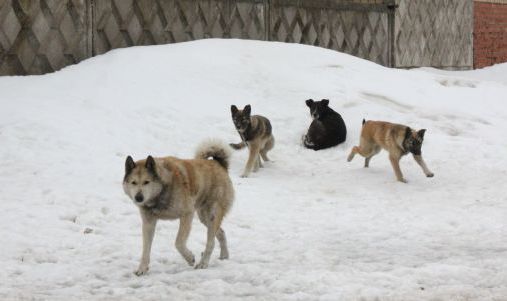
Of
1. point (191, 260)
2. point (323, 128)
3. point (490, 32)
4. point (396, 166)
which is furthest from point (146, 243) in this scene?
point (490, 32)

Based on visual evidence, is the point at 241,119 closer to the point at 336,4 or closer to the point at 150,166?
the point at 150,166

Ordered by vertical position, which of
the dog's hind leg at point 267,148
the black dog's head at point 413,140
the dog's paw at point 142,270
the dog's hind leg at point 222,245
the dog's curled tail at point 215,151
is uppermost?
the dog's curled tail at point 215,151

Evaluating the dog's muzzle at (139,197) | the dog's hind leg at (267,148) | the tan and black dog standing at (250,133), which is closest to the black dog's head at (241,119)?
the tan and black dog standing at (250,133)

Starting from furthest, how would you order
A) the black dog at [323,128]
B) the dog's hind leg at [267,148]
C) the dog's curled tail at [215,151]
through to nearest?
the black dog at [323,128] < the dog's hind leg at [267,148] < the dog's curled tail at [215,151]

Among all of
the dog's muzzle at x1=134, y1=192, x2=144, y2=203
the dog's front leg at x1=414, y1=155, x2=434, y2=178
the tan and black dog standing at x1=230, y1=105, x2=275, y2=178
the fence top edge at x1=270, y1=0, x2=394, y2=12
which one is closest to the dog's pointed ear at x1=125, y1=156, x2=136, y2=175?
the dog's muzzle at x1=134, y1=192, x2=144, y2=203

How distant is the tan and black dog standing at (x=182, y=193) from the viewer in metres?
6.00

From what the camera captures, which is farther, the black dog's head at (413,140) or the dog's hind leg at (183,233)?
the black dog's head at (413,140)

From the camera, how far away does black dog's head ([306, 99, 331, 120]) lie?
479 inches

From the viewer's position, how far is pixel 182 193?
618cm

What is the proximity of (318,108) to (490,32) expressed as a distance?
580 inches

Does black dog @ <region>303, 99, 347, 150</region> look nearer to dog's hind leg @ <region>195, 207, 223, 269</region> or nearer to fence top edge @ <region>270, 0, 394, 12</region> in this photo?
fence top edge @ <region>270, 0, 394, 12</region>

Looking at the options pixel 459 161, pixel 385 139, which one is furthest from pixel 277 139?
pixel 459 161

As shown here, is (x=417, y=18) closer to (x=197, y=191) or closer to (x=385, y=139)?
(x=385, y=139)

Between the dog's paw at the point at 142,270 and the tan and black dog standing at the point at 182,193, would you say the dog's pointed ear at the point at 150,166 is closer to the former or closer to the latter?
the tan and black dog standing at the point at 182,193
